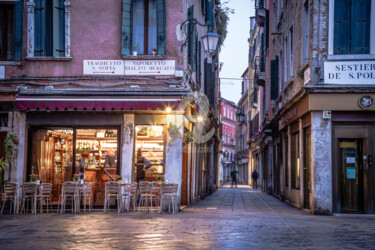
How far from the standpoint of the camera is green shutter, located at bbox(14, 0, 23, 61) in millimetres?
16203

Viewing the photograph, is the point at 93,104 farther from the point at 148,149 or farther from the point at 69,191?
the point at 69,191

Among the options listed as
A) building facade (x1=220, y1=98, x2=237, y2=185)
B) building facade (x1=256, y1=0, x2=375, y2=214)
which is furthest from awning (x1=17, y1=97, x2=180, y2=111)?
building facade (x1=220, y1=98, x2=237, y2=185)

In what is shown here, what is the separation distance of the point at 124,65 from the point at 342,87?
21.0ft

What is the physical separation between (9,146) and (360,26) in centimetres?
1086

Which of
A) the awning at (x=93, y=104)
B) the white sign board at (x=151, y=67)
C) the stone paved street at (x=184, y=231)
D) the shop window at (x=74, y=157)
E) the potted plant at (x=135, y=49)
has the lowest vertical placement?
the stone paved street at (x=184, y=231)

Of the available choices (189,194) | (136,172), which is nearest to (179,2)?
(136,172)

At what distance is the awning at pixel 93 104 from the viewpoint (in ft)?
49.7

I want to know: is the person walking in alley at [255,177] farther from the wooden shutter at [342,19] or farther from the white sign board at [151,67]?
the wooden shutter at [342,19]

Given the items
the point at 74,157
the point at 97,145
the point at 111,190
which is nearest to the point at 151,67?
the point at 97,145

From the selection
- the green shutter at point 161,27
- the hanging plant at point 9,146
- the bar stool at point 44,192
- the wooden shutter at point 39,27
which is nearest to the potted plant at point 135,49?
the green shutter at point 161,27

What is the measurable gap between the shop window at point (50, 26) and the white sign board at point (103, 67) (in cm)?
94

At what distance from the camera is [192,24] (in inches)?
674

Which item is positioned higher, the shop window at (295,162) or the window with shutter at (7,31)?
the window with shutter at (7,31)

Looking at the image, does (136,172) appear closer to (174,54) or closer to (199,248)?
(174,54)
